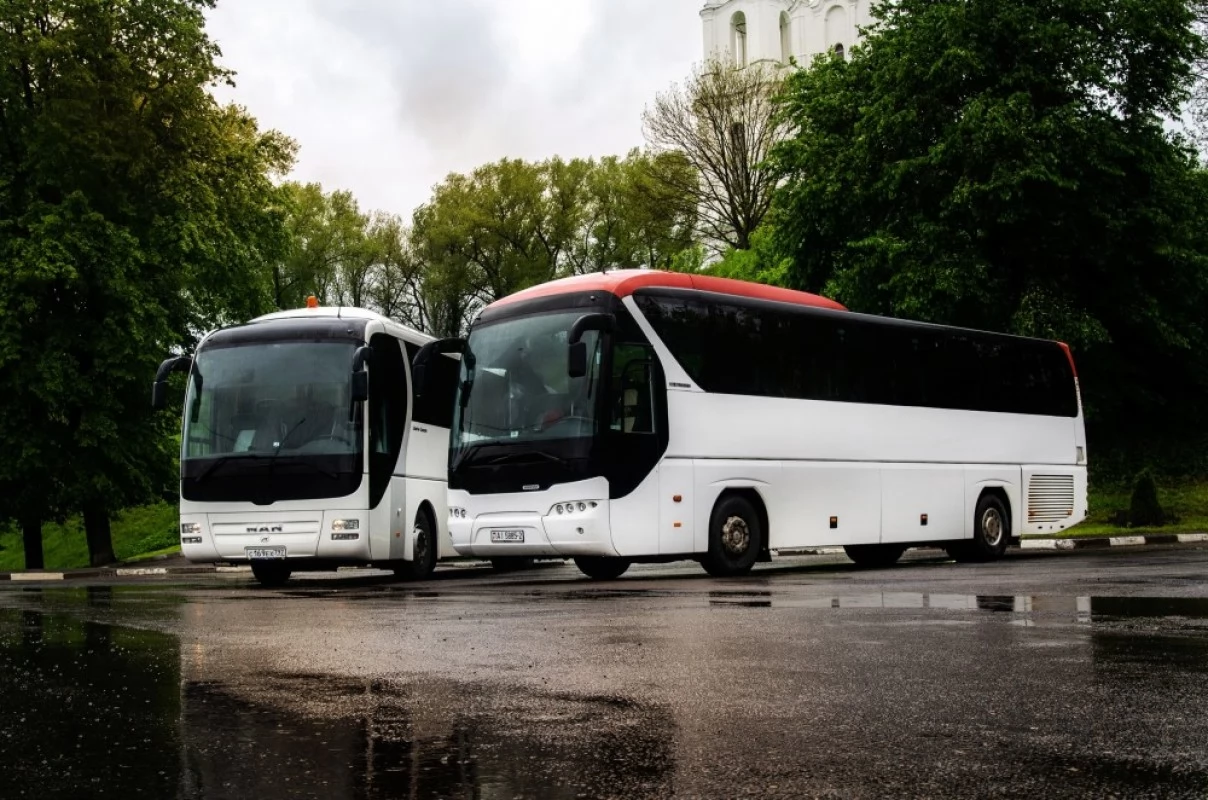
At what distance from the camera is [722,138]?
55.1 m

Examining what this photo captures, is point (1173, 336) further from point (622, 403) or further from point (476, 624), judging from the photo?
point (476, 624)

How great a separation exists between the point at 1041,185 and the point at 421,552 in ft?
56.7

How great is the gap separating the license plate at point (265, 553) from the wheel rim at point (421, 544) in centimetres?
247

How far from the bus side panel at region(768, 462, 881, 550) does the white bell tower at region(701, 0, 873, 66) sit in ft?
222

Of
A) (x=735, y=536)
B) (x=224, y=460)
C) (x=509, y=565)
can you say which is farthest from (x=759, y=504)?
(x=509, y=565)

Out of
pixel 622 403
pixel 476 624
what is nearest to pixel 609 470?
pixel 622 403

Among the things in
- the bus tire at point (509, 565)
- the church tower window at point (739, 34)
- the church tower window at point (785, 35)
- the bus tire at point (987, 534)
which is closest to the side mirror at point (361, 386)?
the bus tire at point (509, 565)

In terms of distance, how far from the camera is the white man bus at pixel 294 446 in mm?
19859

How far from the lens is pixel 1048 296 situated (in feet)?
108

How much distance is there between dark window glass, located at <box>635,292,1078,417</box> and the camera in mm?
18453

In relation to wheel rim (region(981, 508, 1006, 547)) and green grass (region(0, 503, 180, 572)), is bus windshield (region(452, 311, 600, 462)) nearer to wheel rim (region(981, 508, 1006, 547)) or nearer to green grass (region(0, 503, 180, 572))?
wheel rim (region(981, 508, 1006, 547))

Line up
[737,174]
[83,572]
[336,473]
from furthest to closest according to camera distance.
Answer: [737,174] < [83,572] < [336,473]

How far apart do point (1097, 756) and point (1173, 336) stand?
101 feet

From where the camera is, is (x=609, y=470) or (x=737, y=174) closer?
(x=609, y=470)
